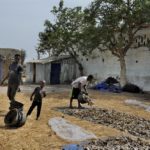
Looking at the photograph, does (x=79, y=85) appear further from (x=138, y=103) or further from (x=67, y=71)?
(x=67, y=71)

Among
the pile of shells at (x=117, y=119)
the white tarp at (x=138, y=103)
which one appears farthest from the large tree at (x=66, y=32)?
the pile of shells at (x=117, y=119)

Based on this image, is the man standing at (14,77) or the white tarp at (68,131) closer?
the white tarp at (68,131)

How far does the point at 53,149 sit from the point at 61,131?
2211mm

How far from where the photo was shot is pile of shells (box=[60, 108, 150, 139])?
13752 mm

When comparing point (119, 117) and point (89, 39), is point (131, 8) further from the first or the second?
point (119, 117)

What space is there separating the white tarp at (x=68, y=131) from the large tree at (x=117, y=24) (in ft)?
55.1

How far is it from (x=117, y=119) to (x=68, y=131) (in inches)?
147

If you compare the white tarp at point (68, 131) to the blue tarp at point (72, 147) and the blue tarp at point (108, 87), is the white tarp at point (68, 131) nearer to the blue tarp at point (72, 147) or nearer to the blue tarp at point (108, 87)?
the blue tarp at point (72, 147)

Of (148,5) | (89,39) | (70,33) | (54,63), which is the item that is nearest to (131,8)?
(148,5)

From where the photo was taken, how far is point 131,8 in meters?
30.1

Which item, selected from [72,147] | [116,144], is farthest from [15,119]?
[116,144]

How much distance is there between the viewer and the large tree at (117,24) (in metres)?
29.6

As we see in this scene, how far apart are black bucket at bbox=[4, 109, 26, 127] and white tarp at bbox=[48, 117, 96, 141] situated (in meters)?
0.97

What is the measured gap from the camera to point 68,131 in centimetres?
1263
